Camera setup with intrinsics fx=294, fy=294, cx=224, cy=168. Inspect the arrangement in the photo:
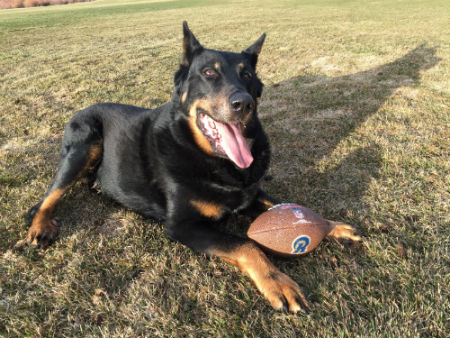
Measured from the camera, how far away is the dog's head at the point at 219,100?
8.73 feet

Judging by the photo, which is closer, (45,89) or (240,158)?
(240,158)

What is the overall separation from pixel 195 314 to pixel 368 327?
117 cm

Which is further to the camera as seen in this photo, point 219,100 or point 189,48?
point 189,48

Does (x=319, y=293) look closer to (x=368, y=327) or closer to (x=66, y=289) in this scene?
(x=368, y=327)

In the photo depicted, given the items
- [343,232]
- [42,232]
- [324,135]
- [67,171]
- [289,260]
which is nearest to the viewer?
[289,260]

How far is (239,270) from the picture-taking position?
98.1 inches

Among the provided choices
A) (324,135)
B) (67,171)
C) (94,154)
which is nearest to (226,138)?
(94,154)

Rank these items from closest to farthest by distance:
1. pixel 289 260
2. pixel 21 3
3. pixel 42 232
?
pixel 289 260 → pixel 42 232 → pixel 21 3

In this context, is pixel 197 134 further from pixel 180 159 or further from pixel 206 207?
pixel 206 207

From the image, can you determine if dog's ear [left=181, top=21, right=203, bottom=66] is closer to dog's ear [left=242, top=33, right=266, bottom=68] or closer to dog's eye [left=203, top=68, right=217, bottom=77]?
dog's eye [left=203, top=68, right=217, bottom=77]

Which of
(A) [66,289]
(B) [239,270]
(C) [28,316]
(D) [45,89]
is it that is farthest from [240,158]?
(D) [45,89]

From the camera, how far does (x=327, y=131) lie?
16.8 feet

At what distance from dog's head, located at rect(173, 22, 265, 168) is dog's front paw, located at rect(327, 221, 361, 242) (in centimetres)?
97

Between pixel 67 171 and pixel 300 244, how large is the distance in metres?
2.56
